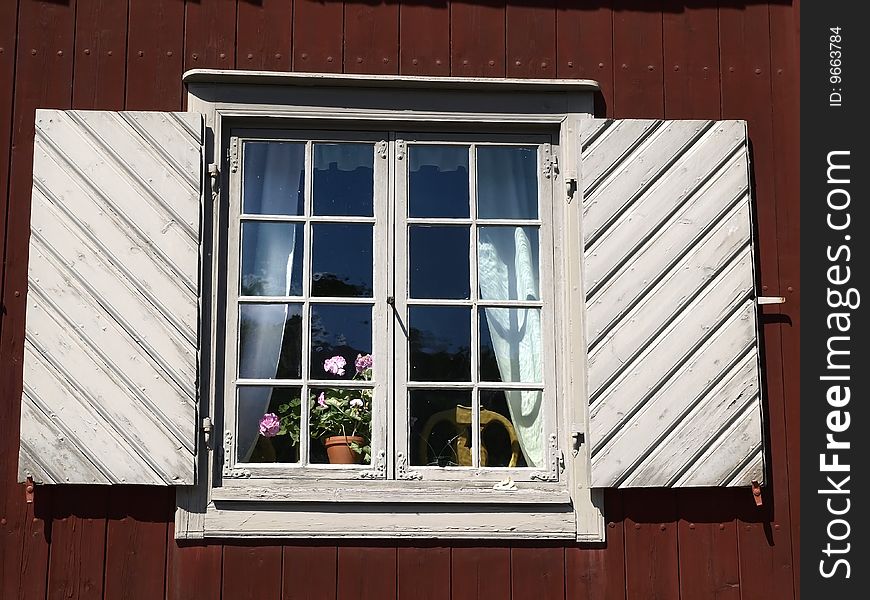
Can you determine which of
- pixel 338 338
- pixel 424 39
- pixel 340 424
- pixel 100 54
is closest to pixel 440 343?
pixel 338 338

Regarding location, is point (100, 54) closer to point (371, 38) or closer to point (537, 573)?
point (371, 38)

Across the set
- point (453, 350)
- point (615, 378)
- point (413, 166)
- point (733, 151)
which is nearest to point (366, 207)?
point (413, 166)

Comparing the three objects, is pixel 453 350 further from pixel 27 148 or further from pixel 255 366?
pixel 27 148

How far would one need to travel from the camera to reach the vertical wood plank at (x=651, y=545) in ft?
14.9

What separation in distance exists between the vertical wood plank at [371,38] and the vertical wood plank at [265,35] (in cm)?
24

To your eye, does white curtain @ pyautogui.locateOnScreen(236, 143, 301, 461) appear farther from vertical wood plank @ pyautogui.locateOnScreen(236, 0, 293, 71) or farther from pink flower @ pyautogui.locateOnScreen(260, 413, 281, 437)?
vertical wood plank @ pyautogui.locateOnScreen(236, 0, 293, 71)

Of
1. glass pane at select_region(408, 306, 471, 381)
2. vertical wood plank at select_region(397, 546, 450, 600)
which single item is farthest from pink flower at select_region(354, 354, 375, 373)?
vertical wood plank at select_region(397, 546, 450, 600)

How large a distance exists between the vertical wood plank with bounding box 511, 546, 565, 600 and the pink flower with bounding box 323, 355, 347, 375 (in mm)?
958

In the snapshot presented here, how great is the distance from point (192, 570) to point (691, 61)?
2.84 metres

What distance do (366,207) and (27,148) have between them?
136 cm

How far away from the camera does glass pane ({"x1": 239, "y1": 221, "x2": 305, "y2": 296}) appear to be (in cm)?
469

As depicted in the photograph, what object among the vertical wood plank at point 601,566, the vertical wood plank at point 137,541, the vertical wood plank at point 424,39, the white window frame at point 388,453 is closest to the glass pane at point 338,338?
the white window frame at point 388,453

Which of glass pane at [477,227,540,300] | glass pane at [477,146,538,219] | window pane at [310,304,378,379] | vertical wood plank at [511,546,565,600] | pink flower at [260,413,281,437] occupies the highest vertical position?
glass pane at [477,146,538,219]

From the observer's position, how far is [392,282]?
4672 mm
